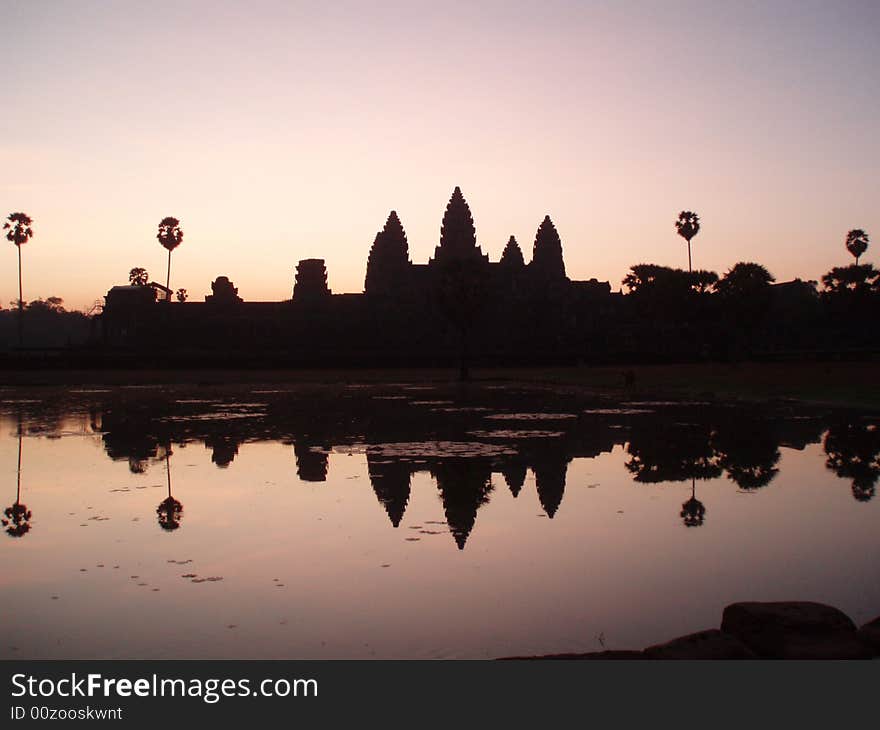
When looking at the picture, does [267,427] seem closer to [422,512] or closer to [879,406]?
[422,512]

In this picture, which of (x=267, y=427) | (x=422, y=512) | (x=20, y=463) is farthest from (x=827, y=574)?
(x=267, y=427)

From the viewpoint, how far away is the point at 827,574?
25.5 feet

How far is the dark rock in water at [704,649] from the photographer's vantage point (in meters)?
5.15

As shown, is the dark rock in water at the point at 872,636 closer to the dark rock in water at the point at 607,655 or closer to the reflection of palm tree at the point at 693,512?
the dark rock in water at the point at 607,655

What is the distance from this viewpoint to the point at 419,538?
9359 millimetres

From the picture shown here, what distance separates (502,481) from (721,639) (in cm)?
757

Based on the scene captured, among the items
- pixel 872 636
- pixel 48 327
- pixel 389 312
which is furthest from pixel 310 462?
pixel 48 327

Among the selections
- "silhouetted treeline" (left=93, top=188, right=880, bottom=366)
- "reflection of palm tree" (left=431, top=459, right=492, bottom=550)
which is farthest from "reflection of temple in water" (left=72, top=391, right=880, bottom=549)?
"silhouetted treeline" (left=93, top=188, right=880, bottom=366)

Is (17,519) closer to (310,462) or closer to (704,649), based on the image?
(310,462)

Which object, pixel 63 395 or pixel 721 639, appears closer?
pixel 721 639

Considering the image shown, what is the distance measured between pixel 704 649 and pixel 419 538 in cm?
449

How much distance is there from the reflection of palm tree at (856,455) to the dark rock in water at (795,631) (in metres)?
6.46

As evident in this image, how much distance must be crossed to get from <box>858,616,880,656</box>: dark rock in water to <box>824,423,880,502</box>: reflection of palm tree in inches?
245

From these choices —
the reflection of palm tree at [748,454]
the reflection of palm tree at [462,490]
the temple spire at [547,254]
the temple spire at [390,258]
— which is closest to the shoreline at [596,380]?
the reflection of palm tree at [748,454]
